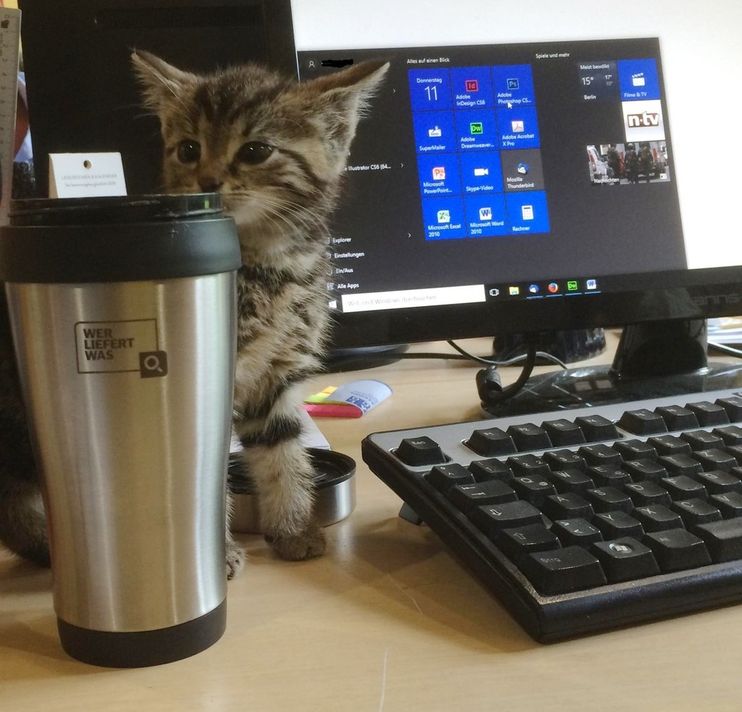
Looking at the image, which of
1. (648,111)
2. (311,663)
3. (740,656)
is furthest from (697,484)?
(648,111)

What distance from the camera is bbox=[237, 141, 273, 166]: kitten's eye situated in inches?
28.6

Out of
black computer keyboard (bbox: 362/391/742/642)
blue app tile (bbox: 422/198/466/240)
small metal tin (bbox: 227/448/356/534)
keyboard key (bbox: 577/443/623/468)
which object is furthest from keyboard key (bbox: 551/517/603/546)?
blue app tile (bbox: 422/198/466/240)

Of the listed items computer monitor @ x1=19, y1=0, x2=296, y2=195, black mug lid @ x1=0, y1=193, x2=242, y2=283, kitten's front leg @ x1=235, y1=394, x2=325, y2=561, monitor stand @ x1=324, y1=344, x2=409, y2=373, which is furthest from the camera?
monitor stand @ x1=324, y1=344, x2=409, y2=373

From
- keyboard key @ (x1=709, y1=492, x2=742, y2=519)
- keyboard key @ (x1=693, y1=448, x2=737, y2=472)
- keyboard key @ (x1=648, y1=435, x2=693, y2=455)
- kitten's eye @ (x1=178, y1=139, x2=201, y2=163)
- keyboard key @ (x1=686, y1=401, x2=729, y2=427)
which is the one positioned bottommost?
keyboard key @ (x1=709, y1=492, x2=742, y2=519)

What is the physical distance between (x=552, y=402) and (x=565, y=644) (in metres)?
0.46

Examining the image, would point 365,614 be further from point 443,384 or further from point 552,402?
point 443,384

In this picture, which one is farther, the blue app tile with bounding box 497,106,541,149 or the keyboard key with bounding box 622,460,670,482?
the blue app tile with bounding box 497,106,541,149

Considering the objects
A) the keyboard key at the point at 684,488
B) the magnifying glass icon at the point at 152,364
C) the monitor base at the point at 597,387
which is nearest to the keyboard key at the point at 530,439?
the keyboard key at the point at 684,488

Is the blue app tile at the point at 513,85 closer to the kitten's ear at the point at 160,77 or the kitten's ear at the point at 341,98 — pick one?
the kitten's ear at the point at 341,98

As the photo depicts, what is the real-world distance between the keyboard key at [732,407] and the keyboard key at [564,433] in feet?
0.43

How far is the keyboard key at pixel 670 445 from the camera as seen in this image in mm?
571

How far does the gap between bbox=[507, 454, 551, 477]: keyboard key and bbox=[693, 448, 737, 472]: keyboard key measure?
11 cm

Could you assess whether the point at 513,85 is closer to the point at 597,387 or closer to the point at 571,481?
the point at 597,387

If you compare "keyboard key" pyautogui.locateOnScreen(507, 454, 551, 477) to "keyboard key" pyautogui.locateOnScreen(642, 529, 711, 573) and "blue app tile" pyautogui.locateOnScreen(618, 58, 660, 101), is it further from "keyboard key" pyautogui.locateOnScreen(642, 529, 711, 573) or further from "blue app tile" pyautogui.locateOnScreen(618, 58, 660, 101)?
"blue app tile" pyautogui.locateOnScreen(618, 58, 660, 101)
